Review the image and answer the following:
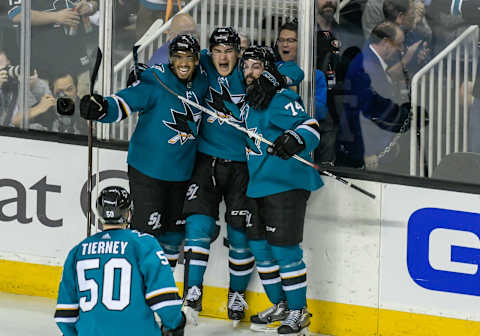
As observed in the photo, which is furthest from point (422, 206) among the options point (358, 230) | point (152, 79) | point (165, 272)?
point (165, 272)

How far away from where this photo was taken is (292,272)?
192 inches

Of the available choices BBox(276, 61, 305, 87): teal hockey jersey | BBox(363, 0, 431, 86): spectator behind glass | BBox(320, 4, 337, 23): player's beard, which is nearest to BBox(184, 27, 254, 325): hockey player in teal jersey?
BBox(276, 61, 305, 87): teal hockey jersey

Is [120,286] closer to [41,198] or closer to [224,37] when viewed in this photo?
[224,37]

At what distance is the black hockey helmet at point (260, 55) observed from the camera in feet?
15.8

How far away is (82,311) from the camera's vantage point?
11.6 feet

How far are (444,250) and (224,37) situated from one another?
1375 millimetres

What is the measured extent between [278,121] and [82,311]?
63.1 inches

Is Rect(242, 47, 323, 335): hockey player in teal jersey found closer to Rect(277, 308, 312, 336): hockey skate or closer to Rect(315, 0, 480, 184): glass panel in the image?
Rect(277, 308, 312, 336): hockey skate

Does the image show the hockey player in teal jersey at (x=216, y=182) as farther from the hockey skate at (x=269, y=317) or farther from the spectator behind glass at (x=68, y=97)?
the spectator behind glass at (x=68, y=97)

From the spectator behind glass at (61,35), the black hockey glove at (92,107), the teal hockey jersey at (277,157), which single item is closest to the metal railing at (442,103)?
the teal hockey jersey at (277,157)

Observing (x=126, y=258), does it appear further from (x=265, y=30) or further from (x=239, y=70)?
(x=265, y=30)

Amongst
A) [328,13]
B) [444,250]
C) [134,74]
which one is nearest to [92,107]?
[134,74]

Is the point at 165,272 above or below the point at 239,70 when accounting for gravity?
below

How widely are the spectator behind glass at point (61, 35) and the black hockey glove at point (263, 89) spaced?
3.59 feet
